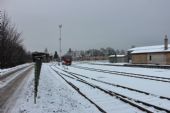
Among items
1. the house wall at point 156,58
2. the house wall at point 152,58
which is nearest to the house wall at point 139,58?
the house wall at point 152,58

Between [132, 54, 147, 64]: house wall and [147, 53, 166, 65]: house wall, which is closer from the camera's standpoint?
[147, 53, 166, 65]: house wall

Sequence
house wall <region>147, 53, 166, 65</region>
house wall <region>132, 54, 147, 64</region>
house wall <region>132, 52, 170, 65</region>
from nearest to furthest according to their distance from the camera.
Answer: house wall <region>132, 52, 170, 65</region> → house wall <region>147, 53, 166, 65</region> → house wall <region>132, 54, 147, 64</region>

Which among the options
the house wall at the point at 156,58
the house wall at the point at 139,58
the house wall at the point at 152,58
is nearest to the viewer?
the house wall at the point at 152,58

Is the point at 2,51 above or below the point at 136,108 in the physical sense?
above

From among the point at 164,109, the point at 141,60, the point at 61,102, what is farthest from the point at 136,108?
the point at 141,60

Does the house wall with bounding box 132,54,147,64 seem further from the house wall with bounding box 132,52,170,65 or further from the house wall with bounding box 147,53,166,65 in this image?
the house wall with bounding box 147,53,166,65

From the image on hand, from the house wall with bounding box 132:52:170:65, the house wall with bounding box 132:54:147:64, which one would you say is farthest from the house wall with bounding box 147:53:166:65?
the house wall with bounding box 132:54:147:64

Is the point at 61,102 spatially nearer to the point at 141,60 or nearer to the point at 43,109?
the point at 43,109

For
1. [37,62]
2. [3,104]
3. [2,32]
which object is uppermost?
[2,32]

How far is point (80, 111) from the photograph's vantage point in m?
10.8

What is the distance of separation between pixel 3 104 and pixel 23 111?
2.31 m

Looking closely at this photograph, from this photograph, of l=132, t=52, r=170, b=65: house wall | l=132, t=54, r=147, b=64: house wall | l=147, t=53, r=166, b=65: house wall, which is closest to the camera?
l=132, t=52, r=170, b=65: house wall

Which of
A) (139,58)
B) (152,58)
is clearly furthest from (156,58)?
(139,58)

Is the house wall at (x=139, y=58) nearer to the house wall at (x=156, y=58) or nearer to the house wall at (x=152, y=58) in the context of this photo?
the house wall at (x=152, y=58)
